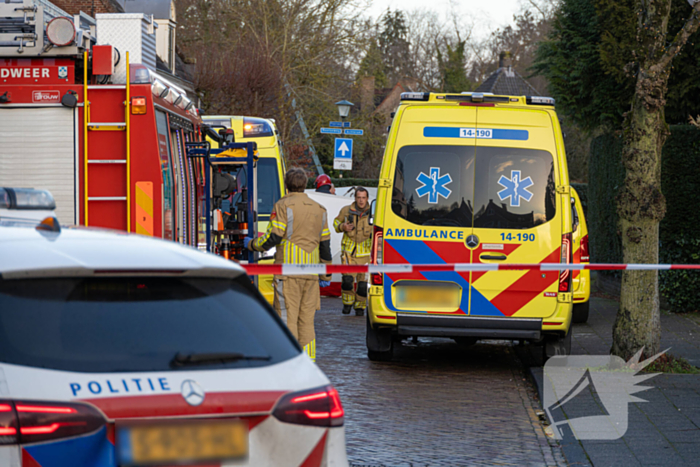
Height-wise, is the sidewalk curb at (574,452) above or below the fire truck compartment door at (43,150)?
below

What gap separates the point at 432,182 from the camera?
8180mm

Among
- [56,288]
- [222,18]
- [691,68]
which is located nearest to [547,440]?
[56,288]

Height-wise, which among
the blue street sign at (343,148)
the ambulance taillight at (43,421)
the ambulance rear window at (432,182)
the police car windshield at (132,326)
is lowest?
the ambulance taillight at (43,421)

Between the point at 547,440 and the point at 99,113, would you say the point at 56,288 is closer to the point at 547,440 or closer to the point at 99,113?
the point at 547,440

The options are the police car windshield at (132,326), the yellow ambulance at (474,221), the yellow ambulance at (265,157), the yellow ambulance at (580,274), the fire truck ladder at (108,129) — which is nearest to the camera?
the police car windshield at (132,326)

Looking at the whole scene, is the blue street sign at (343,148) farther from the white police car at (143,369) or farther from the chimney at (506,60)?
the chimney at (506,60)

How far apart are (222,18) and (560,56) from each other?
20497 millimetres

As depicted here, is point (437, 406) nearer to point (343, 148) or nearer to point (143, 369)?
point (143, 369)

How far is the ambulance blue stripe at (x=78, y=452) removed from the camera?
244 cm

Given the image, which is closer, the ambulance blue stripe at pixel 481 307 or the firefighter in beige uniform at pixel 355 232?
the ambulance blue stripe at pixel 481 307

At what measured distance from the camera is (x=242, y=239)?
35.1 feet

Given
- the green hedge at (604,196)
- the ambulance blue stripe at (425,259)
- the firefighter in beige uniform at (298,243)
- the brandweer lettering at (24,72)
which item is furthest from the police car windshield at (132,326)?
the green hedge at (604,196)

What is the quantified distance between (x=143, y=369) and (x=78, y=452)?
1.02ft

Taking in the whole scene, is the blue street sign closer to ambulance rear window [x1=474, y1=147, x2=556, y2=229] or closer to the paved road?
the paved road
